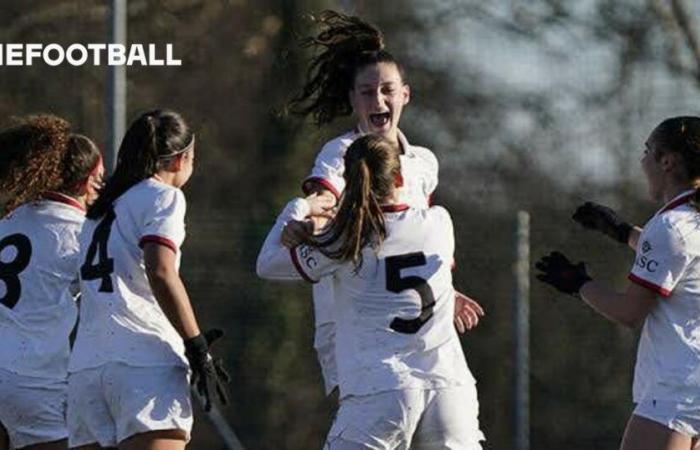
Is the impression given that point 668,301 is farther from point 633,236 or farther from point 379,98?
point 379,98

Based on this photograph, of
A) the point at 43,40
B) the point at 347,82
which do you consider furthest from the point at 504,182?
the point at 347,82

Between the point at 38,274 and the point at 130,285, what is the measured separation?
2.22 feet

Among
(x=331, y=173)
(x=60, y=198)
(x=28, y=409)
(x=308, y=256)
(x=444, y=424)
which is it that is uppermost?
(x=331, y=173)

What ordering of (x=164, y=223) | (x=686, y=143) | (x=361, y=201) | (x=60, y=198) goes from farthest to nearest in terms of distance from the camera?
1. (x=60, y=198)
2. (x=686, y=143)
3. (x=164, y=223)
4. (x=361, y=201)

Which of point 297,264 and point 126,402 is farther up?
point 297,264

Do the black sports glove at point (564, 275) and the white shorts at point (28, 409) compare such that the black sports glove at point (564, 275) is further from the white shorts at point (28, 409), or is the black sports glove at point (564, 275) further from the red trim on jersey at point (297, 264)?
the white shorts at point (28, 409)

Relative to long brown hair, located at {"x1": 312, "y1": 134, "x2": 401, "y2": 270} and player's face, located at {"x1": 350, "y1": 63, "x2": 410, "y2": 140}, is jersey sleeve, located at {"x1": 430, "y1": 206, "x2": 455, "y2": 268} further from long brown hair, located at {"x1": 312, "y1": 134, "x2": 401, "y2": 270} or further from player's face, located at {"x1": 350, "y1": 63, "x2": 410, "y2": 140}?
player's face, located at {"x1": 350, "y1": 63, "x2": 410, "y2": 140}

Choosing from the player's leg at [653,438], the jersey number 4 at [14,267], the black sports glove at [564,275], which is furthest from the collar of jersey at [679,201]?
the jersey number 4 at [14,267]

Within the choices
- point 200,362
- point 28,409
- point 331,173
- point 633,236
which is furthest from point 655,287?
point 28,409

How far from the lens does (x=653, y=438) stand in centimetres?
604

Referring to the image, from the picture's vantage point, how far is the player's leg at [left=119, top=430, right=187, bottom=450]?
6078 millimetres

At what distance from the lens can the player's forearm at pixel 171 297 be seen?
19.8ft

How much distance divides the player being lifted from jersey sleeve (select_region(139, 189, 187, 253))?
44 centimetres

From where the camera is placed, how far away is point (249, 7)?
10.5 m
